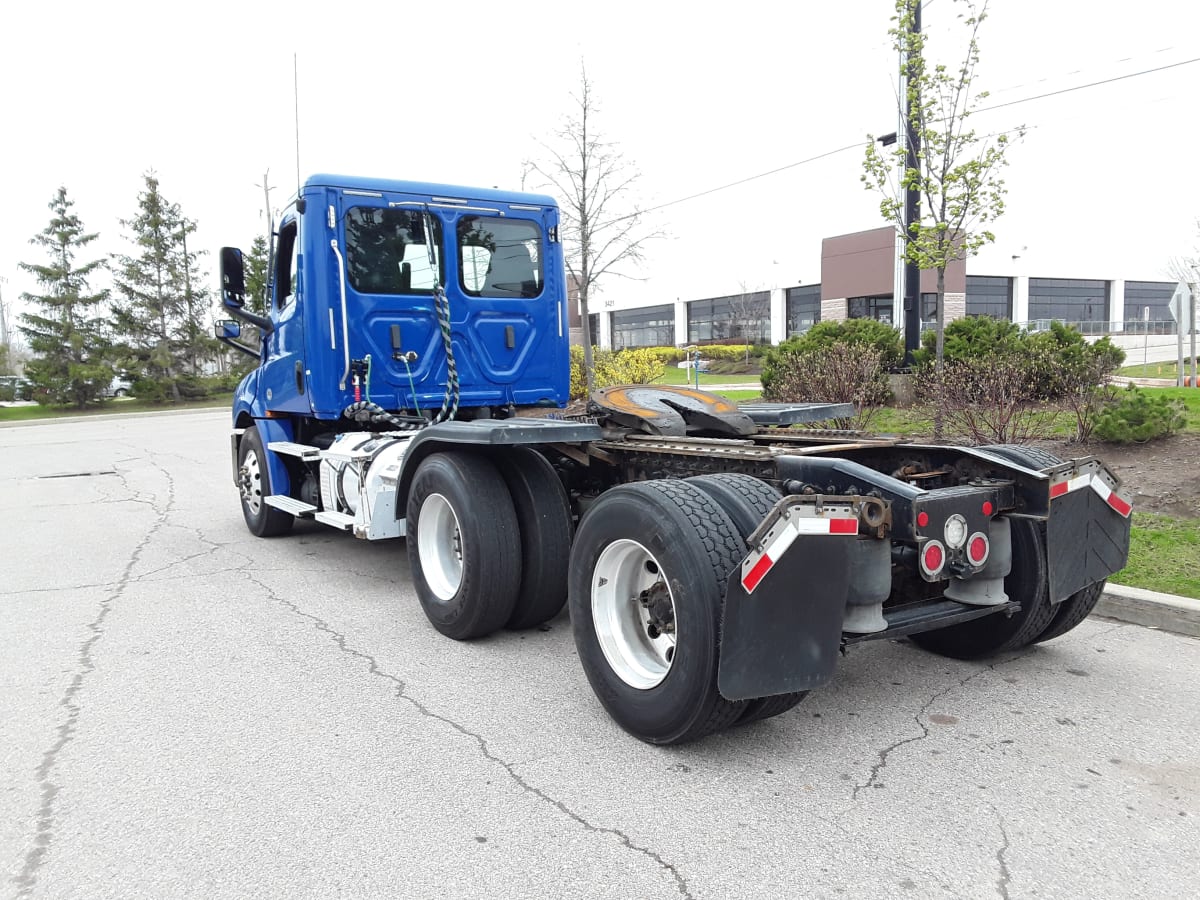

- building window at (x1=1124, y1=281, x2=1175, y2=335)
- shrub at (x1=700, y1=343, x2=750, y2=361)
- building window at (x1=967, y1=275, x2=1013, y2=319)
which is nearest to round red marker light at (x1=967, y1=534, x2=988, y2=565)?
shrub at (x1=700, y1=343, x2=750, y2=361)

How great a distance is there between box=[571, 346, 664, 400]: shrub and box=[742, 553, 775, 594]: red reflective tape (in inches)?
547

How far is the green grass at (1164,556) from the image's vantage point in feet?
17.4

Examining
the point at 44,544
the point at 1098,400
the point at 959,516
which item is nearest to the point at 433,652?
the point at 959,516

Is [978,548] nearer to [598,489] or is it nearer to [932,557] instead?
[932,557]

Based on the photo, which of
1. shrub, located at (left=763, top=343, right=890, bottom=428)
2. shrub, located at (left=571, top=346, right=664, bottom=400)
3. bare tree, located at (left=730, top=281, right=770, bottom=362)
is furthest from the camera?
bare tree, located at (left=730, top=281, right=770, bottom=362)

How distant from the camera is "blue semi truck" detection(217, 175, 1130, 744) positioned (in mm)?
3250

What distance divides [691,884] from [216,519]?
8.06 m

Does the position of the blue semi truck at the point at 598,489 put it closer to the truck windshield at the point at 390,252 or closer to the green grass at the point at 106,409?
the truck windshield at the point at 390,252

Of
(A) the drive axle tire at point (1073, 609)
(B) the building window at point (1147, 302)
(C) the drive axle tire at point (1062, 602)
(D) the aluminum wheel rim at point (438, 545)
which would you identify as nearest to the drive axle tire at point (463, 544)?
(D) the aluminum wheel rim at point (438, 545)

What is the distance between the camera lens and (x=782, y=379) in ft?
43.1

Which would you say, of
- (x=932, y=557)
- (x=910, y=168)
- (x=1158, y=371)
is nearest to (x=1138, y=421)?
(x=910, y=168)

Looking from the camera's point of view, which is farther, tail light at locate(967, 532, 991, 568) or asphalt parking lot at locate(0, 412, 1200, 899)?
tail light at locate(967, 532, 991, 568)

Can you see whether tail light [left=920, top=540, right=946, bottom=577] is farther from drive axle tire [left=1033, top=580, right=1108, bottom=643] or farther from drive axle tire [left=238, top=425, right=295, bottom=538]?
drive axle tire [left=238, top=425, right=295, bottom=538]

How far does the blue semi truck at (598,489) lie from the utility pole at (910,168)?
427 centimetres
